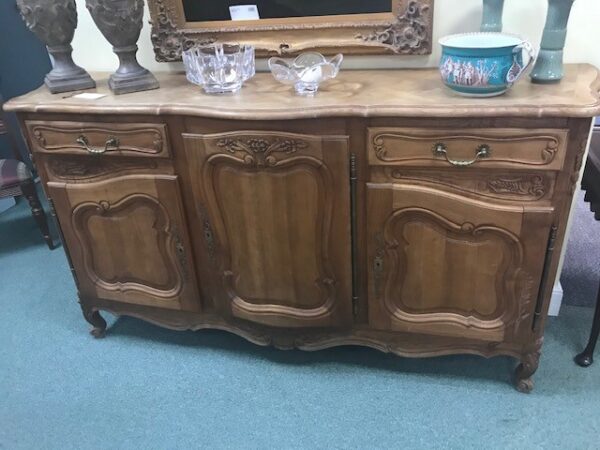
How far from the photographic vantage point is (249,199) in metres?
1.48

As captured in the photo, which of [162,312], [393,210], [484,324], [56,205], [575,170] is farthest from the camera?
[162,312]

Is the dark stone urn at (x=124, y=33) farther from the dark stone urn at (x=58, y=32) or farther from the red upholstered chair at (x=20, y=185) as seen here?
the red upholstered chair at (x=20, y=185)

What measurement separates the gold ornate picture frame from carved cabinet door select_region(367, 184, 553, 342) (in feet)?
1.65

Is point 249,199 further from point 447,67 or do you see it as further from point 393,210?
point 447,67

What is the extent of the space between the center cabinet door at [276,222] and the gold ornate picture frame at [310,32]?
0.45 meters

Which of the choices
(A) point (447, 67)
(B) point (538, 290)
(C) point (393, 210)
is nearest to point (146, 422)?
(C) point (393, 210)

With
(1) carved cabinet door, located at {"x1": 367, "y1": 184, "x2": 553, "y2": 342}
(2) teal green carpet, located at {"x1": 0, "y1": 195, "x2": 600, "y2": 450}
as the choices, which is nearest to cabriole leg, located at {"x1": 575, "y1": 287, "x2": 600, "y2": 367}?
(2) teal green carpet, located at {"x1": 0, "y1": 195, "x2": 600, "y2": 450}

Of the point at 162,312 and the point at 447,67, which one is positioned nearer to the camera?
the point at 447,67

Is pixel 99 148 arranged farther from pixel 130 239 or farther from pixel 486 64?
pixel 486 64

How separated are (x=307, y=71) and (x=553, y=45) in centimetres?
64

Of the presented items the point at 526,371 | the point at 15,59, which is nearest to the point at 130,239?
the point at 526,371

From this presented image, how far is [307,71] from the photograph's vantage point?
1461 mm

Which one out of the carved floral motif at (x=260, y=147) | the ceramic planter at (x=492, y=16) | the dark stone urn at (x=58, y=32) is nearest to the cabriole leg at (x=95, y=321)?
the dark stone urn at (x=58, y=32)

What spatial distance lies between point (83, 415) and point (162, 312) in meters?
0.40
